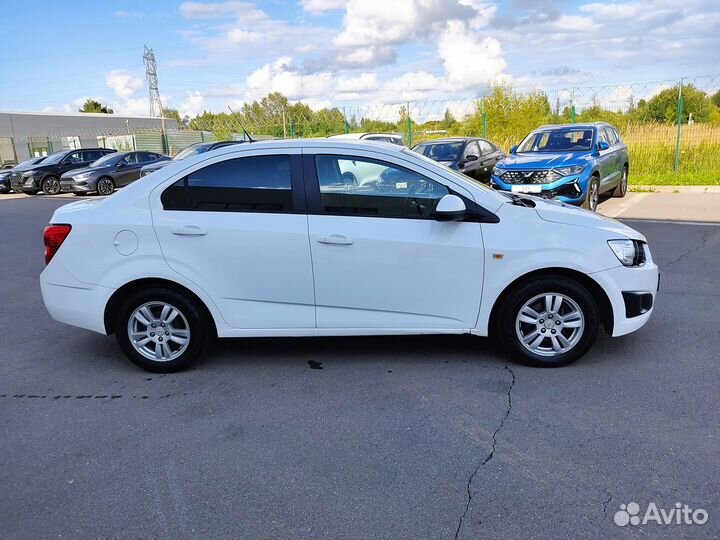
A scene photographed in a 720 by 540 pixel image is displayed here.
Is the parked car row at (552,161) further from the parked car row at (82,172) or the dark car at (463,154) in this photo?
the parked car row at (82,172)

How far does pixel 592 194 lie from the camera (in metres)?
10.9

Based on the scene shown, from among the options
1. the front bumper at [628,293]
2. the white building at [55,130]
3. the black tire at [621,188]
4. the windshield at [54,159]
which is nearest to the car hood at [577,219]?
the front bumper at [628,293]

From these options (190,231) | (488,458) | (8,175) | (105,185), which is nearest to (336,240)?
(190,231)

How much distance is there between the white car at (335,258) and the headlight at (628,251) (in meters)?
0.01

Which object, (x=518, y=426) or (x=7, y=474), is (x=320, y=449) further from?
(x=7, y=474)

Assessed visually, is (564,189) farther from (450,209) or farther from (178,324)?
(178,324)

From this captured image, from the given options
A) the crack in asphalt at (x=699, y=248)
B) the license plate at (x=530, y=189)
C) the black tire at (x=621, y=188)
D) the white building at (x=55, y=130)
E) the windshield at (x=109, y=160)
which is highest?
the white building at (x=55, y=130)

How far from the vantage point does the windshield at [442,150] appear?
13781 millimetres

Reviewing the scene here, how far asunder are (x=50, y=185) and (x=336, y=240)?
21.8m

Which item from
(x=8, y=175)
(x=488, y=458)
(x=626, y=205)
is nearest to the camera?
(x=488, y=458)

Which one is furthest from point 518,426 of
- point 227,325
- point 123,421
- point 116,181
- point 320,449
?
point 116,181

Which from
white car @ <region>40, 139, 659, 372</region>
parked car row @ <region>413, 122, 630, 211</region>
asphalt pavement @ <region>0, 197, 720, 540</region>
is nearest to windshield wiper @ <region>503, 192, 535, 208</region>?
white car @ <region>40, 139, 659, 372</region>

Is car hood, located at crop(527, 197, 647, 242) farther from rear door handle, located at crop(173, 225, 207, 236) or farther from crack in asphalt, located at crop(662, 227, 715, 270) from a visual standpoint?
crack in asphalt, located at crop(662, 227, 715, 270)

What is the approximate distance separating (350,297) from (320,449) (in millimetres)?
1254
